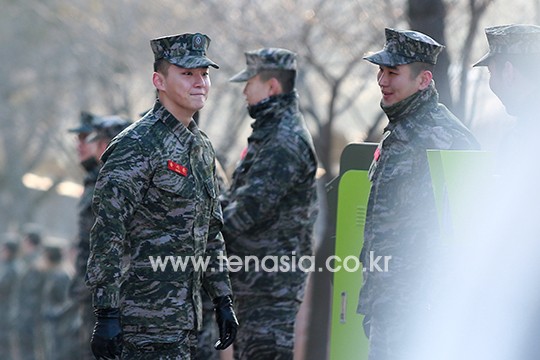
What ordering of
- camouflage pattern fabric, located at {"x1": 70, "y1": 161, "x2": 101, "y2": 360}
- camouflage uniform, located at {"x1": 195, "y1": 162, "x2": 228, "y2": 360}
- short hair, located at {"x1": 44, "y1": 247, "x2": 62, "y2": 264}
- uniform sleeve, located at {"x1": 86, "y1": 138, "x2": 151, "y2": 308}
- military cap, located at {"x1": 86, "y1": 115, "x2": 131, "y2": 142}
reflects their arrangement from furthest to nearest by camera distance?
short hair, located at {"x1": 44, "y1": 247, "x2": 62, "y2": 264} → military cap, located at {"x1": 86, "y1": 115, "x2": 131, "y2": 142} → camouflage pattern fabric, located at {"x1": 70, "y1": 161, "x2": 101, "y2": 360} → camouflage uniform, located at {"x1": 195, "y1": 162, "x2": 228, "y2": 360} → uniform sleeve, located at {"x1": 86, "y1": 138, "x2": 151, "y2": 308}

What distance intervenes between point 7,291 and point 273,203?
1399 cm

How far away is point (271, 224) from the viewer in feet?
27.0

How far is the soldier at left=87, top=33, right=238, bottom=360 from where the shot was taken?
242 inches

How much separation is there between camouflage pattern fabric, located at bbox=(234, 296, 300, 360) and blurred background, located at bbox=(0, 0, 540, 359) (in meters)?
1.91

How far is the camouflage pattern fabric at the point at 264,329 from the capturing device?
26.9 feet

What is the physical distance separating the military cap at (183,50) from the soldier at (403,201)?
3.25 ft

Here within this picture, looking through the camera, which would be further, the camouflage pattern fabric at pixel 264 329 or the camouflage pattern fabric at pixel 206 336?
the camouflage pattern fabric at pixel 206 336

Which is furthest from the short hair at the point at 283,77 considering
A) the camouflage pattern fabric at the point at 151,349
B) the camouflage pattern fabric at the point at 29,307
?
the camouflage pattern fabric at the point at 29,307

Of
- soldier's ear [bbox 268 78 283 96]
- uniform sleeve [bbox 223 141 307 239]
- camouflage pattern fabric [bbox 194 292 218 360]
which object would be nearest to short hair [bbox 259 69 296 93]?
soldier's ear [bbox 268 78 283 96]

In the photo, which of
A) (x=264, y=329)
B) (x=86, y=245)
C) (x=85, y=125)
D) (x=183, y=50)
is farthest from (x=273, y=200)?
(x=85, y=125)

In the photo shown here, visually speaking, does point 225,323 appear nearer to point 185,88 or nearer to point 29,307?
point 185,88

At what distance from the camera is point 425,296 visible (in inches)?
263

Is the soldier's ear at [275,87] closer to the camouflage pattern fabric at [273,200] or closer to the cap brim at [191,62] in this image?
the camouflage pattern fabric at [273,200]

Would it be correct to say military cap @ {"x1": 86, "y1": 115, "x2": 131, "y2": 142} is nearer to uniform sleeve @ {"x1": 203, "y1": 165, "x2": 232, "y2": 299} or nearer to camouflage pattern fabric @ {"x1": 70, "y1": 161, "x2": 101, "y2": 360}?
camouflage pattern fabric @ {"x1": 70, "y1": 161, "x2": 101, "y2": 360}
